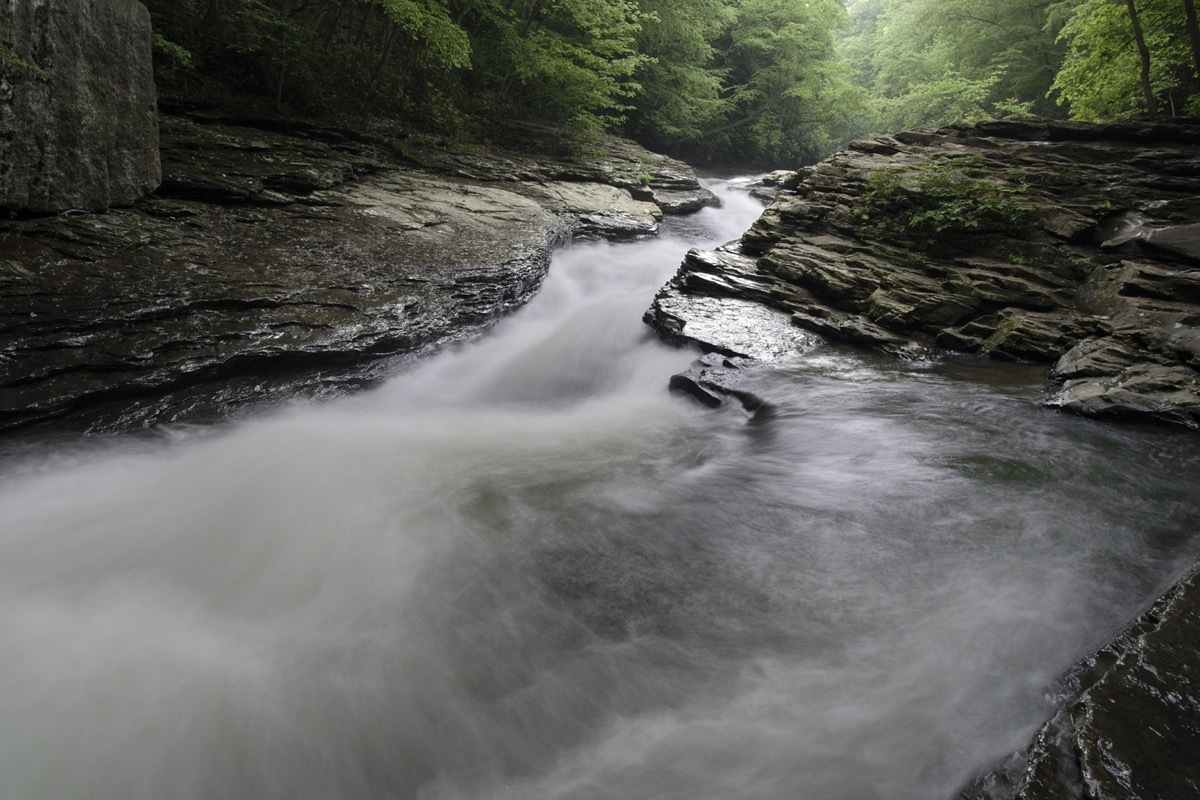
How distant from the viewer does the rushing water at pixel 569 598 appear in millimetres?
2250

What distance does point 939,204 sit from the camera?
8.06 m

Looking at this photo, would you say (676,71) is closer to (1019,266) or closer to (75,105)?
(1019,266)

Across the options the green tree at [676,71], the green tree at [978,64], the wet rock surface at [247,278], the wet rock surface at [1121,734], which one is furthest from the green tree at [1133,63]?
the wet rock surface at [1121,734]

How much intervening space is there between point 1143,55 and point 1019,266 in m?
5.56

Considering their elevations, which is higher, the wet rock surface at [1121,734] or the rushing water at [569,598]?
the wet rock surface at [1121,734]

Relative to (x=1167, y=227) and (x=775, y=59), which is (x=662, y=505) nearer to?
(x=1167, y=227)

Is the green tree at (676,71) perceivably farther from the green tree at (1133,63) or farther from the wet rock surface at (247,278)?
the wet rock surface at (247,278)

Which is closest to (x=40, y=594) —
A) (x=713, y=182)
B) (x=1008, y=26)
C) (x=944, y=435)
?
(x=944, y=435)

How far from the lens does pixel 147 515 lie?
359 cm

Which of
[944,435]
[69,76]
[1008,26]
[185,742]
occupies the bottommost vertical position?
[185,742]

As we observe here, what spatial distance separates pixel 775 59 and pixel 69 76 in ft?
78.2

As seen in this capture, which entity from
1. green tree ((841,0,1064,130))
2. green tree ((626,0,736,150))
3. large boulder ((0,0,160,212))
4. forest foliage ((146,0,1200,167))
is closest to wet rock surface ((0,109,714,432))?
large boulder ((0,0,160,212))

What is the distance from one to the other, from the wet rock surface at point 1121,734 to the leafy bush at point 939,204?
22.5ft

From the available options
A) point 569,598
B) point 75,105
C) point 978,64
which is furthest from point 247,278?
point 978,64
